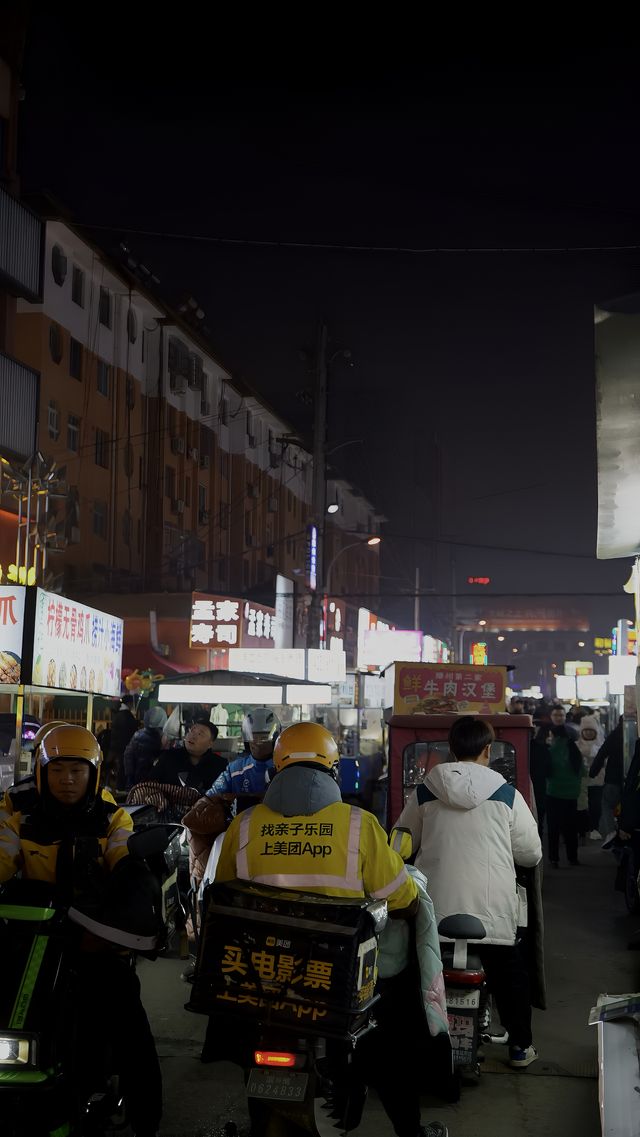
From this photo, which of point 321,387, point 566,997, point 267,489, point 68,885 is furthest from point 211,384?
point 68,885

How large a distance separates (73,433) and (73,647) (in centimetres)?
2510

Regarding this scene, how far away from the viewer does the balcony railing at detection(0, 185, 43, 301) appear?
91.3 feet

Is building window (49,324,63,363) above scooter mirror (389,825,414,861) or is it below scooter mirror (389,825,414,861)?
above

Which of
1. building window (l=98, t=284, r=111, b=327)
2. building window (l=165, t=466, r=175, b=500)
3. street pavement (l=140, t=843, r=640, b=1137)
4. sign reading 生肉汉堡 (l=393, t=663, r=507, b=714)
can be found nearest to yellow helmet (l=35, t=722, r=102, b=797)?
street pavement (l=140, t=843, r=640, b=1137)

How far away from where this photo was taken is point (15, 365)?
95.6 feet

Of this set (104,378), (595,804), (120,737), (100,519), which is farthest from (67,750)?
(104,378)

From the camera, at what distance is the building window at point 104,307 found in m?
37.6

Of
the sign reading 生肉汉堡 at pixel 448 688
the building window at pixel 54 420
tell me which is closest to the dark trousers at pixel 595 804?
the sign reading 生肉汉堡 at pixel 448 688

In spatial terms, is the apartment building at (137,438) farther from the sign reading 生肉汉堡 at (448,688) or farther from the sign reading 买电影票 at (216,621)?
the sign reading 生肉汉堡 at (448,688)

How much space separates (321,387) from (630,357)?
2535cm

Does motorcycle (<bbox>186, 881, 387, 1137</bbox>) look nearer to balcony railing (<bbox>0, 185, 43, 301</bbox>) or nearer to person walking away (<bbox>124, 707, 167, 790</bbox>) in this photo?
→ person walking away (<bbox>124, 707, 167, 790</bbox>)

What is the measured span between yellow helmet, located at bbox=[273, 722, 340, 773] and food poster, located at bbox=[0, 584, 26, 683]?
20.6 feet

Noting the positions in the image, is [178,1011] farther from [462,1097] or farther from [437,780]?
[437,780]

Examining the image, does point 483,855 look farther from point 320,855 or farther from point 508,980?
point 320,855
